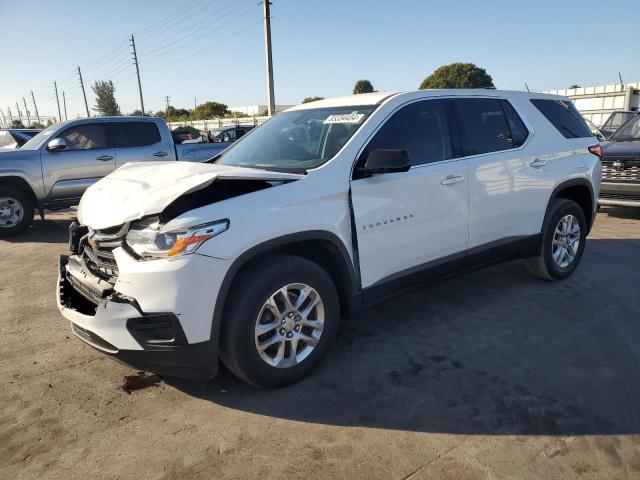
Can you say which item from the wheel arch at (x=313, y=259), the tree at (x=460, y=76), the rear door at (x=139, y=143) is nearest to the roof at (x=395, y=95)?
the wheel arch at (x=313, y=259)

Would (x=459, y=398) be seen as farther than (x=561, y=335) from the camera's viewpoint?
No

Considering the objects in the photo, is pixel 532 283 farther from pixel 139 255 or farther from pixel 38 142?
pixel 38 142

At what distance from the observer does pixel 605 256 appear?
5.95m

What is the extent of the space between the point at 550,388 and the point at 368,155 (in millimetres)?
1895

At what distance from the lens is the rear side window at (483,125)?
4.03 m

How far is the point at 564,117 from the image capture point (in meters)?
4.98

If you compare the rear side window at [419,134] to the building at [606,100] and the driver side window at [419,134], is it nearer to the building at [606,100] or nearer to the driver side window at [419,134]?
the driver side window at [419,134]

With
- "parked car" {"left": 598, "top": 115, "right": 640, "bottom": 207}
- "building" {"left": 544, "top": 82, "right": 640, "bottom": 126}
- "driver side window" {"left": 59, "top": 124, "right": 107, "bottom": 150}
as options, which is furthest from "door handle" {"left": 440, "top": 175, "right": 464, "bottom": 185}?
"building" {"left": 544, "top": 82, "right": 640, "bottom": 126}

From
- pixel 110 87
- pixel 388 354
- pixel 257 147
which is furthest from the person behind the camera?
pixel 110 87

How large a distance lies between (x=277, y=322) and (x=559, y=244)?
3396 millimetres

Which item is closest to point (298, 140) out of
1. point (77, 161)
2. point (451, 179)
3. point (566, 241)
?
point (451, 179)

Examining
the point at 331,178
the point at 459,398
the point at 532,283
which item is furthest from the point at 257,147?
the point at 532,283

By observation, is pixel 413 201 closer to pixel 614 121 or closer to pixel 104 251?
pixel 104 251

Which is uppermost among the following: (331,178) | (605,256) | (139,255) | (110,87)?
(110,87)
